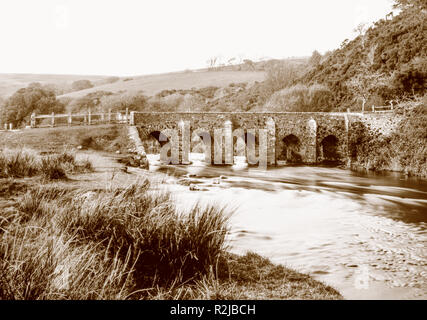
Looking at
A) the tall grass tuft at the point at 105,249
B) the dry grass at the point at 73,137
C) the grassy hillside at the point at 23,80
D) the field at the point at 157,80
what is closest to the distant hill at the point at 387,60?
the dry grass at the point at 73,137

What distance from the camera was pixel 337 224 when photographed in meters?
12.4

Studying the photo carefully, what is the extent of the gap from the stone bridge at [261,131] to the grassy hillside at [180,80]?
39817 millimetres

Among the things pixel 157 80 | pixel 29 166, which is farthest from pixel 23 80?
pixel 29 166

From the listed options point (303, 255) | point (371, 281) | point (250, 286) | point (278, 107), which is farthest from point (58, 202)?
point (278, 107)

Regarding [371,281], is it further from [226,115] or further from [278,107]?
[278,107]

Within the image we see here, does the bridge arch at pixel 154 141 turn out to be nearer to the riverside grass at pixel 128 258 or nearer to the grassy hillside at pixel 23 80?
the riverside grass at pixel 128 258

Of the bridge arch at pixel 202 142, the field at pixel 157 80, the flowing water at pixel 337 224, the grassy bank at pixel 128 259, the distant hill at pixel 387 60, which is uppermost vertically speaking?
the field at pixel 157 80

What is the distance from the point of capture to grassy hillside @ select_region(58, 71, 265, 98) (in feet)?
249

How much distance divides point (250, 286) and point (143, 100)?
4444cm

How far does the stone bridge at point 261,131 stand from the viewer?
3225 centimetres

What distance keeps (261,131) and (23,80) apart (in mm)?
54098

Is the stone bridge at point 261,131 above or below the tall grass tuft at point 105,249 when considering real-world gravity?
above

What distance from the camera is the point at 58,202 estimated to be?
791 centimetres

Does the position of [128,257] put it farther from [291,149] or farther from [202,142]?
[202,142]
